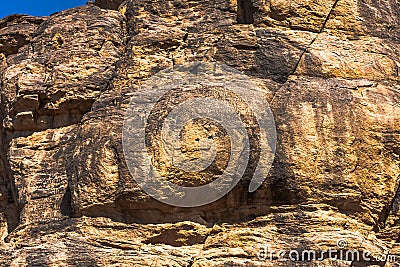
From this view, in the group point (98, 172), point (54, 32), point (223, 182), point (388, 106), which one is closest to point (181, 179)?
point (223, 182)

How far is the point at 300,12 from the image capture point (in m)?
14.2

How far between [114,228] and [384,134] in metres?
5.09

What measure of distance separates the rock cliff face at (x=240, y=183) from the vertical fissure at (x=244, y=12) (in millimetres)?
55

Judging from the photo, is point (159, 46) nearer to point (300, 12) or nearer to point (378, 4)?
point (300, 12)

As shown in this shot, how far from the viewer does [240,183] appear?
12336 mm
